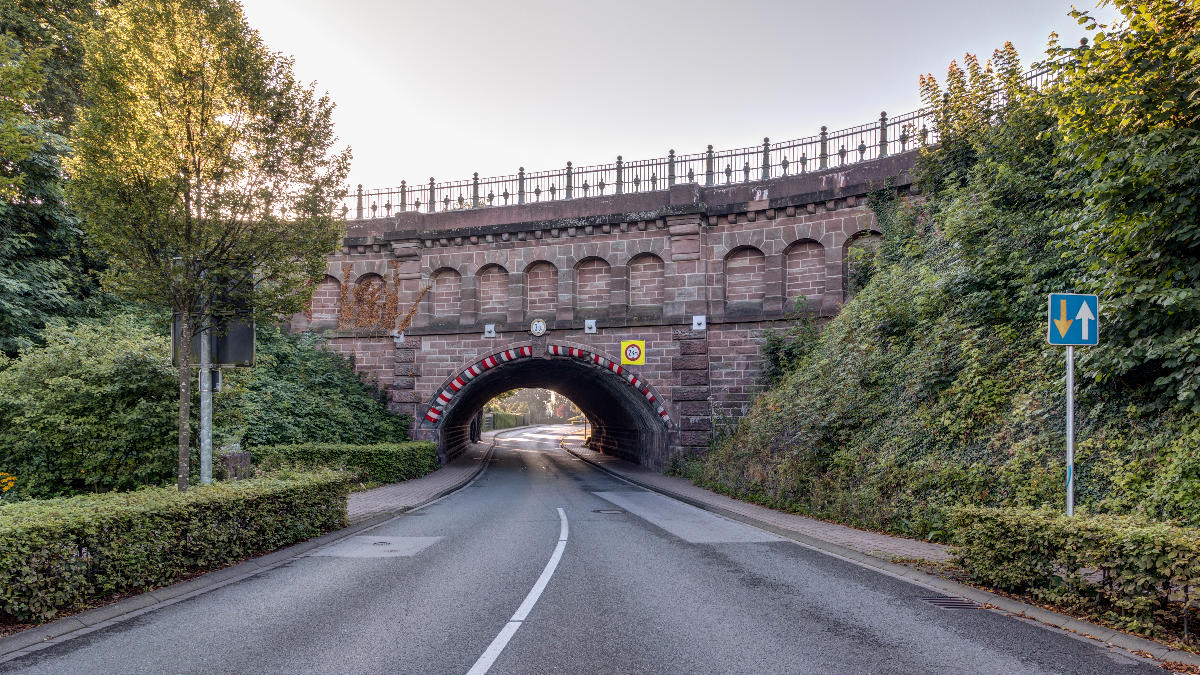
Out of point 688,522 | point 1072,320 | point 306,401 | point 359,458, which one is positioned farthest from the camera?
point 306,401

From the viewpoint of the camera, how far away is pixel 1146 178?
765 centimetres

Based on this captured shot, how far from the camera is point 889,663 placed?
4.70m

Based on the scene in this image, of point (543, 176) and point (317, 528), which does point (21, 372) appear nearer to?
point (317, 528)

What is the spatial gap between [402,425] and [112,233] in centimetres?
1549

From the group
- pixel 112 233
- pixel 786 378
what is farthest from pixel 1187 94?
pixel 112 233

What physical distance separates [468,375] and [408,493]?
23.8 ft

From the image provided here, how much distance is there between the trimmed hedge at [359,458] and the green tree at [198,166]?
7.73 meters

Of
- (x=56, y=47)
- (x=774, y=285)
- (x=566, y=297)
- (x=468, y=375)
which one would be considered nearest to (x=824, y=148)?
(x=774, y=285)

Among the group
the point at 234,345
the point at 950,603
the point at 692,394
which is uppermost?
the point at 234,345

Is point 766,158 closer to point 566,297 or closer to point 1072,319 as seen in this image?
point 566,297

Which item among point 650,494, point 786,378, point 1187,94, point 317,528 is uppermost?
point 1187,94

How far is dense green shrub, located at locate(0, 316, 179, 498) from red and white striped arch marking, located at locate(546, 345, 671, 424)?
12.9m

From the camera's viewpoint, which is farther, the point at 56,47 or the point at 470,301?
the point at 470,301

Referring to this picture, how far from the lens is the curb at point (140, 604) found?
504 centimetres
